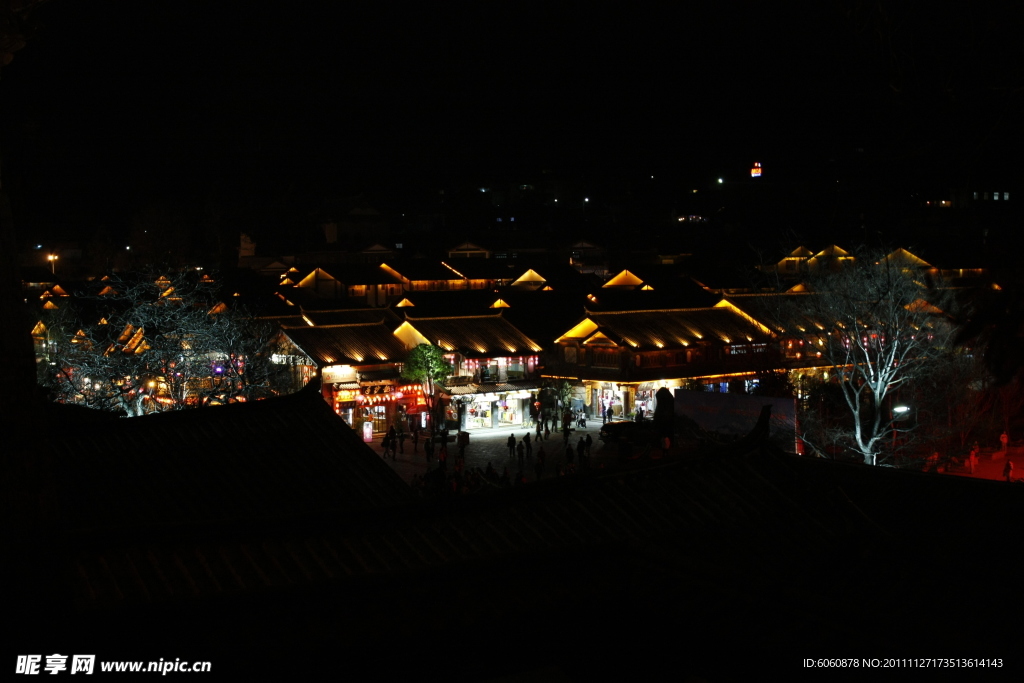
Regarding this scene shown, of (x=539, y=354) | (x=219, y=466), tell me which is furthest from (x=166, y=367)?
(x=539, y=354)

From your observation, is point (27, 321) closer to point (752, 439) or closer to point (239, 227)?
point (752, 439)

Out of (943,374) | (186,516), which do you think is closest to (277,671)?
(186,516)

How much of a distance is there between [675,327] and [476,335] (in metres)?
7.96

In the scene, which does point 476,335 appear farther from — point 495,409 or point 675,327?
point 675,327

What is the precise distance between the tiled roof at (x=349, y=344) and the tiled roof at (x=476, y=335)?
4.32ft

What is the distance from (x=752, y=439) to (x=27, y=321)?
627 cm

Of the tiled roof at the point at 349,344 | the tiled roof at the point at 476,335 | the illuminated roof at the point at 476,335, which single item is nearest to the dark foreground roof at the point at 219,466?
the tiled roof at the point at 349,344

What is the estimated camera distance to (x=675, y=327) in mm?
35312

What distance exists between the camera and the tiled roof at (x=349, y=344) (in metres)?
30.6

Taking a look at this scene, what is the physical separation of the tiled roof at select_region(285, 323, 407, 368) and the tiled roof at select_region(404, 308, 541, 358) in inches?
51.8

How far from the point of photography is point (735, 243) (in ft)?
221

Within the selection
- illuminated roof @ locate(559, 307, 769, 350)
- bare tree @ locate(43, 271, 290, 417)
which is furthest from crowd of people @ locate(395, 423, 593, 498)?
illuminated roof @ locate(559, 307, 769, 350)

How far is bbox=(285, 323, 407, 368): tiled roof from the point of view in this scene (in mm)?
30584

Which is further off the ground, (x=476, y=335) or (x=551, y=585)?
(x=476, y=335)
